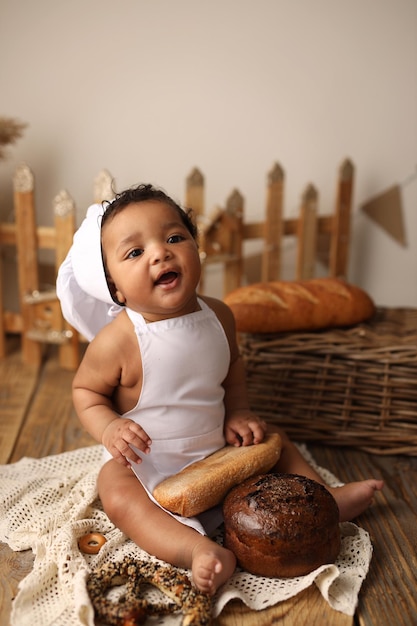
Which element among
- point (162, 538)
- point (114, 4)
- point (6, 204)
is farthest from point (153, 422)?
point (114, 4)

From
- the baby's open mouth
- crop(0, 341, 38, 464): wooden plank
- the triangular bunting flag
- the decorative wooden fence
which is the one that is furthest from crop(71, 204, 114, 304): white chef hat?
the triangular bunting flag

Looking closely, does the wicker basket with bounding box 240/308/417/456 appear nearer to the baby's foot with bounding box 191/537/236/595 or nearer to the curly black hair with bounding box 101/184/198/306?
the curly black hair with bounding box 101/184/198/306

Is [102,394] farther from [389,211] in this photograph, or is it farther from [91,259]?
[389,211]

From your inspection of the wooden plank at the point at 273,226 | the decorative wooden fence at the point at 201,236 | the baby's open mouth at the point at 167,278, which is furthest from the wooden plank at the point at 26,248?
the baby's open mouth at the point at 167,278

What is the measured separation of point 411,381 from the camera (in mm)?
1654

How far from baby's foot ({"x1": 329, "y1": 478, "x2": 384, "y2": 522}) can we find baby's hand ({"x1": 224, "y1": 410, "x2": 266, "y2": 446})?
7.5 inches

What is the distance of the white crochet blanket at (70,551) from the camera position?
1133 millimetres

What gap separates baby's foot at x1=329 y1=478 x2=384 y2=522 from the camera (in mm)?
1375

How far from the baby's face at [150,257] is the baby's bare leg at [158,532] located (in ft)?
1.20

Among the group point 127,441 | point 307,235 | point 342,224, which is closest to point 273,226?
point 307,235

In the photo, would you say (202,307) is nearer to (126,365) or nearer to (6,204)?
(126,365)

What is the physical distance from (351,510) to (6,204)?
71.8 inches

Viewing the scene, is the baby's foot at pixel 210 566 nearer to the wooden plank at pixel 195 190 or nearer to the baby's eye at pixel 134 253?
the baby's eye at pixel 134 253

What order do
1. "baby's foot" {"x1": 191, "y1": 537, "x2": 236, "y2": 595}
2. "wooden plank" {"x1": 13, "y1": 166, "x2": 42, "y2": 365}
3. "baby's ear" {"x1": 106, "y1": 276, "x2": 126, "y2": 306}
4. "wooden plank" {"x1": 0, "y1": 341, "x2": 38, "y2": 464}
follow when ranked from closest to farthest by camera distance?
1. "baby's foot" {"x1": 191, "y1": 537, "x2": 236, "y2": 595}
2. "baby's ear" {"x1": 106, "y1": 276, "x2": 126, "y2": 306}
3. "wooden plank" {"x1": 0, "y1": 341, "x2": 38, "y2": 464}
4. "wooden plank" {"x1": 13, "y1": 166, "x2": 42, "y2": 365}
